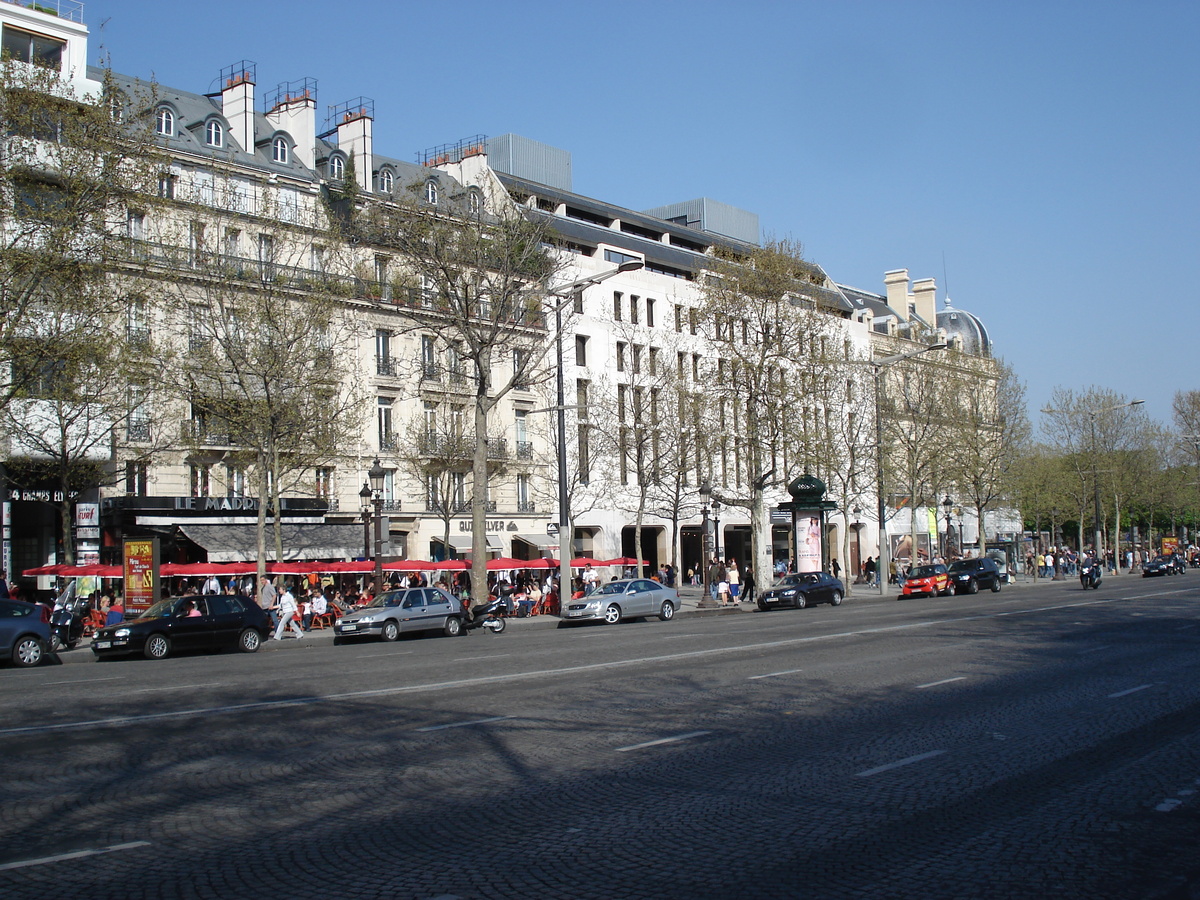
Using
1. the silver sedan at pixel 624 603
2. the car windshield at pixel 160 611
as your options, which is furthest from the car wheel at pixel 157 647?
the silver sedan at pixel 624 603

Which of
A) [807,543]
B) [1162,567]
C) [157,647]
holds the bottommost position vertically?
[1162,567]

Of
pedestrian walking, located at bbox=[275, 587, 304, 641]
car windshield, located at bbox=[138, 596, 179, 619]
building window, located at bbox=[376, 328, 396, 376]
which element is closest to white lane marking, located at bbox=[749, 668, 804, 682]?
car windshield, located at bbox=[138, 596, 179, 619]

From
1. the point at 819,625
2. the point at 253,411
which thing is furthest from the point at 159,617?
the point at 819,625

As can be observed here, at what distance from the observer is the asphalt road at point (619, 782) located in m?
5.89

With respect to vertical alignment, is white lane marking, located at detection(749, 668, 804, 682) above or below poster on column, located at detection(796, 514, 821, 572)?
below

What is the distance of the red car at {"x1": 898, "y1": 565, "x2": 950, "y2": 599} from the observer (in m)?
45.4

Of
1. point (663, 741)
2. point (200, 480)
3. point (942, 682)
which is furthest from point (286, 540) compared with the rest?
point (663, 741)

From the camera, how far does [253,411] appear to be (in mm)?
33156

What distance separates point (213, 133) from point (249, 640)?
1102 inches

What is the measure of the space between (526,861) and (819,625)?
20574mm

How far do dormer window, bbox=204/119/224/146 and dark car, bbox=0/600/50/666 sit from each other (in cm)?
2857

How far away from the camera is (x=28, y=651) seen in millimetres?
21734

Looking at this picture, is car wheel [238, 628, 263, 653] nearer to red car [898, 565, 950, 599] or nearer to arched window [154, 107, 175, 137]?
arched window [154, 107, 175, 137]

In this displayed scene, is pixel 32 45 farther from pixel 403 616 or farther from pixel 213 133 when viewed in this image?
pixel 403 616
